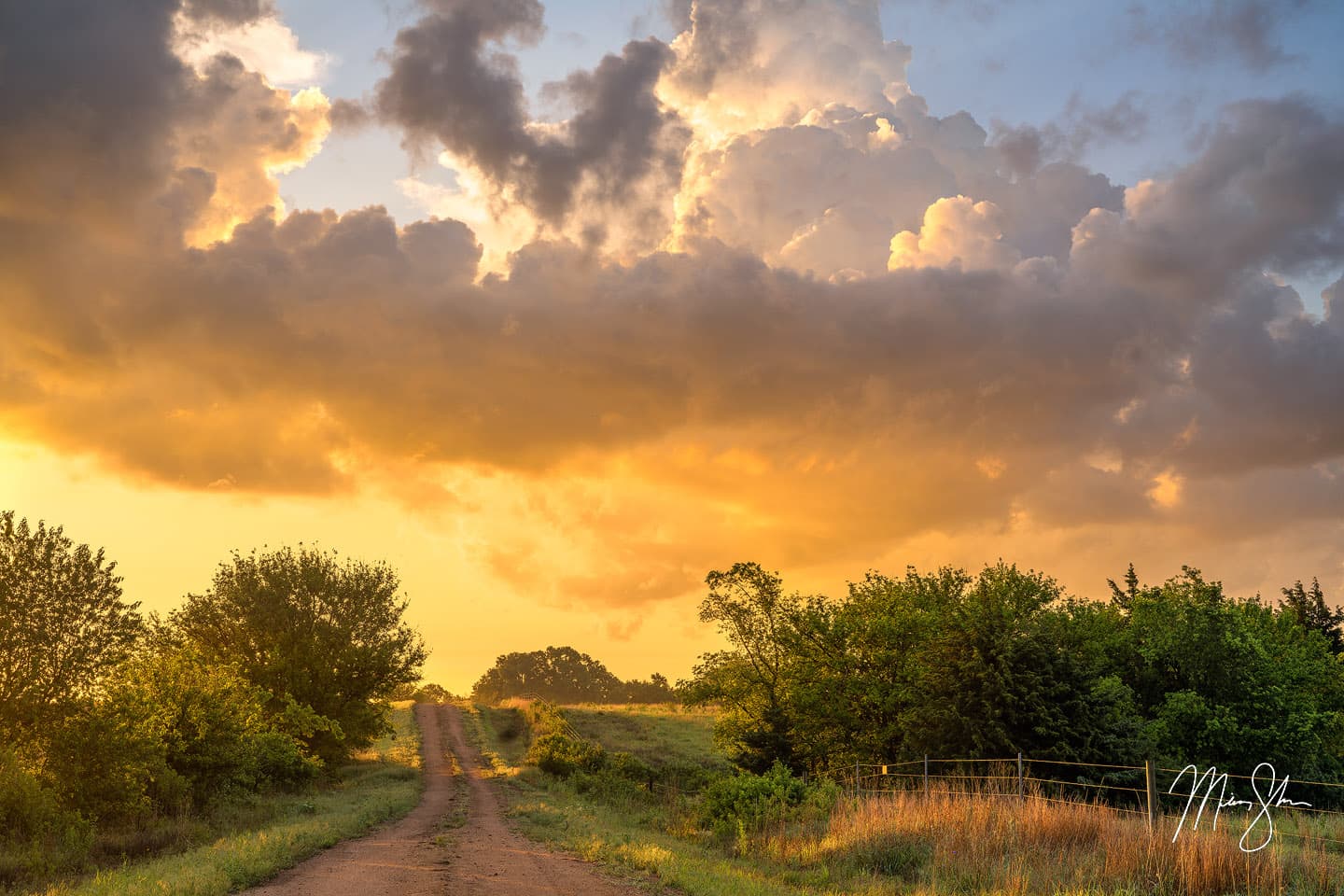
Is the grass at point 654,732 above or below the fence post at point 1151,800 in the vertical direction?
below

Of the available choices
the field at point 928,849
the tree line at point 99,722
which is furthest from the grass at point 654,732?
the field at point 928,849

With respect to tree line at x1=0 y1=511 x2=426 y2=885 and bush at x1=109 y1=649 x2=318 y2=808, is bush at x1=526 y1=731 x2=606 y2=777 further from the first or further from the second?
bush at x1=109 y1=649 x2=318 y2=808

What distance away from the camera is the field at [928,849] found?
14.5 m

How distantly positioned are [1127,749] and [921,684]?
874 centimetres

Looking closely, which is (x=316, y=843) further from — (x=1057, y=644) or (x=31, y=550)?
(x=1057, y=644)

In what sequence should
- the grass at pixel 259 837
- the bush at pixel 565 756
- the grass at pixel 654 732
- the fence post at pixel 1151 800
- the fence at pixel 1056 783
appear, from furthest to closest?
the grass at pixel 654 732 < the bush at pixel 565 756 < the fence at pixel 1056 783 < the grass at pixel 259 837 < the fence post at pixel 1151 800

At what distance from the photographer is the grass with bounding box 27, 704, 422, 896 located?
16.6m

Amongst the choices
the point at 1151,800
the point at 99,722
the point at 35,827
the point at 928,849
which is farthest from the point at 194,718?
the point at 1151,800

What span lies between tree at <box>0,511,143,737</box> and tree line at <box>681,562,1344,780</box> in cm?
2709

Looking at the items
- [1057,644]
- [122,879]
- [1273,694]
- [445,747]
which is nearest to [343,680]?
[445,747]

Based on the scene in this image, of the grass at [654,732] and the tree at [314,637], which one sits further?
the grass at [654,732]

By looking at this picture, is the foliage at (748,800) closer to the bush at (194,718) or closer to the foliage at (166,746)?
the foliage at (166,746)

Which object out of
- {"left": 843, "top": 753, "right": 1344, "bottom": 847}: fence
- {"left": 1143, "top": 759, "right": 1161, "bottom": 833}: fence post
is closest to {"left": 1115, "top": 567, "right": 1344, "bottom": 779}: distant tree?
{"left": 843, "top": 753, "right": 1344, "bottom": 847}: fence

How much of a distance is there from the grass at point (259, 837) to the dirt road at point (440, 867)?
0.62 m
